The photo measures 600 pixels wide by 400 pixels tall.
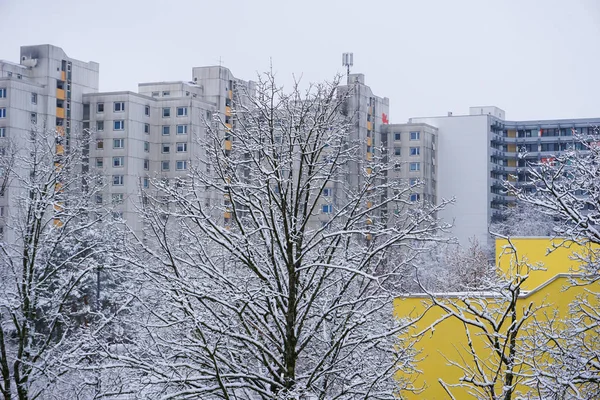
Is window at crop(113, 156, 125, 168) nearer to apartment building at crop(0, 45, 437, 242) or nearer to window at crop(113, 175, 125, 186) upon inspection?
apartment building at crop(0, 45, 437, 242)

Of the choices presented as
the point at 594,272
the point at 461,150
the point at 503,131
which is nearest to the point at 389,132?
the point at 461,150

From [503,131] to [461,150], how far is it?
33.0ft

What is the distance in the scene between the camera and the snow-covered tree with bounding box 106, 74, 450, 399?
34.8 feet

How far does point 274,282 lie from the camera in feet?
36.7

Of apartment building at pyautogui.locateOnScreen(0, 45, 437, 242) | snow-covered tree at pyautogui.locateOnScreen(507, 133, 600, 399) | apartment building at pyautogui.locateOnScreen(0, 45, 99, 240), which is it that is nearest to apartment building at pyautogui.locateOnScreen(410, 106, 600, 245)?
apartment building at pyautogui.locateOnScreen(0, 45, 437, 242)

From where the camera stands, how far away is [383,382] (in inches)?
442

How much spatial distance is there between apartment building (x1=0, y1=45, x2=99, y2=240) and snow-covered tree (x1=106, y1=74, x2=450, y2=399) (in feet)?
156

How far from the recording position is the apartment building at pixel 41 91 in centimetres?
5825

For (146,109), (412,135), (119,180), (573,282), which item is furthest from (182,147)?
(573,282)

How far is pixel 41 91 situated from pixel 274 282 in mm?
52285

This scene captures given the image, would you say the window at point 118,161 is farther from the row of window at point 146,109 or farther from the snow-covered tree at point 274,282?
the snow-covered tree at point 274,282

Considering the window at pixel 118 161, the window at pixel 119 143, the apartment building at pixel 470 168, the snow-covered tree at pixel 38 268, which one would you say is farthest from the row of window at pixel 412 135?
the snow-covered tree at pixel 38 268

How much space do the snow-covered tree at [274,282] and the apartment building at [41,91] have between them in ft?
156

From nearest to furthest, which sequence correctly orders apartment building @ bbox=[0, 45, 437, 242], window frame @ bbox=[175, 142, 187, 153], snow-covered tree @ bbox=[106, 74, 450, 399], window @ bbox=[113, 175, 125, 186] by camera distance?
snow-covered tree @ bbox=[106, 74, 450, 399] < apartment building @ bbox=[0, 45, 437, 242] < window @ bbox=[113, 175, 125, 186] < window frame @ bbox=[175, 142, 187, 153]
